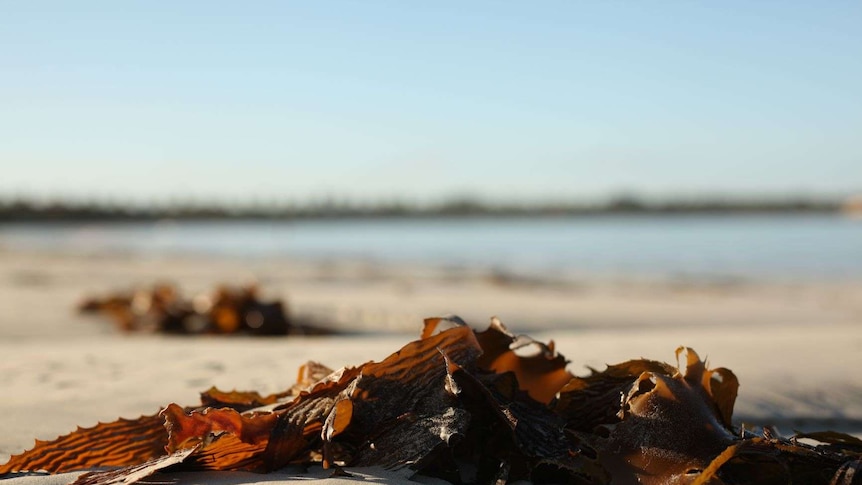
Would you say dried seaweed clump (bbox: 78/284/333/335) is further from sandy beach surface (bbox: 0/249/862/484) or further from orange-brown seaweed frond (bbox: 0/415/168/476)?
orange-brown seaweed frond (bbox: 0/415/168/476)

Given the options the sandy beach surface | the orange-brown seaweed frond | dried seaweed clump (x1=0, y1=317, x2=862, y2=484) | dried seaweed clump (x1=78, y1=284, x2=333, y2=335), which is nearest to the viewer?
dried seaweed clump (x1=0, y1=317, x2=862, y2=484)

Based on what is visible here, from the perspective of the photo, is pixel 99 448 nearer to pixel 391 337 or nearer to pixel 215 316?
pixel 391 337

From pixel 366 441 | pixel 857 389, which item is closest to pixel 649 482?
pixel 366 441

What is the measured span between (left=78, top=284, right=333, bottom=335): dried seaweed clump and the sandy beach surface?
0.62ft

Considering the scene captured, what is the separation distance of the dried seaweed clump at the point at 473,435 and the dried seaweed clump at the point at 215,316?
3.66 metres

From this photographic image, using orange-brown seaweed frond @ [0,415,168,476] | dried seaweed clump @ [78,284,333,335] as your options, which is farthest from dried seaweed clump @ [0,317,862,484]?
dried seaweed clump @ [78,284,333,335]

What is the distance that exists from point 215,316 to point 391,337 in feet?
4.02

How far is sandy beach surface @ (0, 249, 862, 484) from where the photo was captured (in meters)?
2.64

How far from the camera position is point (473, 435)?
1.77 metres

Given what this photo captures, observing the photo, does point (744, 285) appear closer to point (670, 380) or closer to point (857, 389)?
point (857, 389)

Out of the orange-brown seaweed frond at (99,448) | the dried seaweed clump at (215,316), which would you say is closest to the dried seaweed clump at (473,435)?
the orange-brown seaweed frond at (99,448)

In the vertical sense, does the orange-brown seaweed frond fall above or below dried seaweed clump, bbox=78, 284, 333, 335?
above

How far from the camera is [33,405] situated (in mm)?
2551

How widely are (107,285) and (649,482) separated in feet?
31.3
